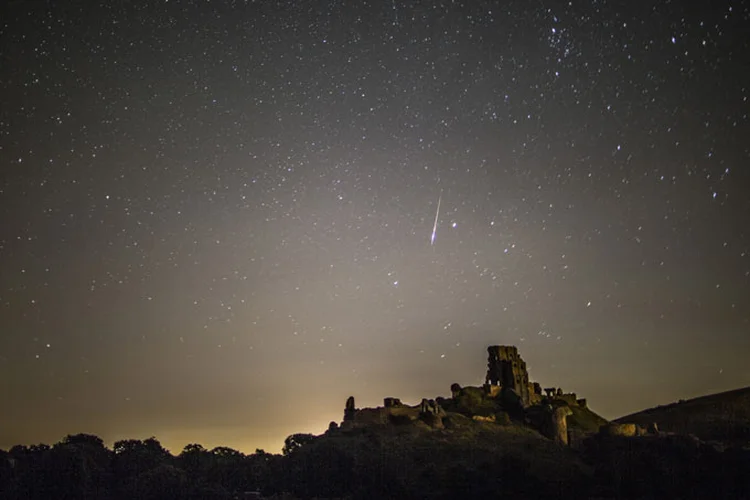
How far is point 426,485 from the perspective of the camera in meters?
75.3

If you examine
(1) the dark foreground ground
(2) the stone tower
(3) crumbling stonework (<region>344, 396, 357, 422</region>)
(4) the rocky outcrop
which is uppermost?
(2) the stone tower

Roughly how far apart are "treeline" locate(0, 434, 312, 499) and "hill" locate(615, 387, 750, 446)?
6116 cm

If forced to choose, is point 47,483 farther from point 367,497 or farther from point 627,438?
point 627,438

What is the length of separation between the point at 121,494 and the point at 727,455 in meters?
72.1

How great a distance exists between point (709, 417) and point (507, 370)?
3501 cm

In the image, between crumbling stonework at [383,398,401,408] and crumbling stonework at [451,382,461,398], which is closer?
crumbling stonework at [383,398,401,408]

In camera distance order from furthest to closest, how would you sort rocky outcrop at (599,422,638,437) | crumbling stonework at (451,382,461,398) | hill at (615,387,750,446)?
crumbling stonework at (451,382,461,398) < hill at (615,387,750,446) < rocky outcrop at (599,422,638,437)

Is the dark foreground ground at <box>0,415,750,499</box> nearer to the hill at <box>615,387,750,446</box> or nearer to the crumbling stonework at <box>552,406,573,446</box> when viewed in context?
the crumbling stonework at <box>552,406,573,446</box>

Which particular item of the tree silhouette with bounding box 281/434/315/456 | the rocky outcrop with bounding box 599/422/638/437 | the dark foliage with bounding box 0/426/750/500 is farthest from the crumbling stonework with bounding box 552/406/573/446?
the tree silhouette with bounding box 281/434/315/456

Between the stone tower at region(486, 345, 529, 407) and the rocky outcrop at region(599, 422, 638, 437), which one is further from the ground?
the stone tower at region(486, 345, 529, 407)

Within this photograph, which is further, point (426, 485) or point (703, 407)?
point (703, 407)

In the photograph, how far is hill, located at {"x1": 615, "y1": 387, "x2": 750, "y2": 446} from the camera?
104938mm

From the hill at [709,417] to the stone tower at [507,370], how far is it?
967 inches

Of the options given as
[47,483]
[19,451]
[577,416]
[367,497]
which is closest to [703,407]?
[577,416]
